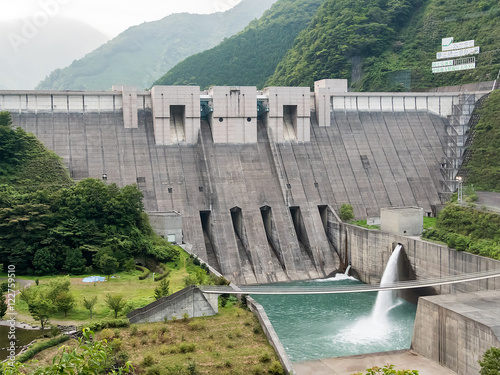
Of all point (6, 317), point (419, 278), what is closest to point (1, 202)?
point (6, 317)

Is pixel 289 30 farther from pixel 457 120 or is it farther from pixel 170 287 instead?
pixel 170 287

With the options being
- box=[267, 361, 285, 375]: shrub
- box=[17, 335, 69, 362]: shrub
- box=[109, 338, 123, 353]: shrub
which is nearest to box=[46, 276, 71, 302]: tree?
box=[17, 335, 69, 362]: shrub

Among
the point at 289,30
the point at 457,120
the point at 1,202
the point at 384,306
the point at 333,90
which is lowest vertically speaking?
the point at 384,306

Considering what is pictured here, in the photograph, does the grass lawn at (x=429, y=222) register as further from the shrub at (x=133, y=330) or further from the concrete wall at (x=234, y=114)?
the shrub at (x=133, y=330)

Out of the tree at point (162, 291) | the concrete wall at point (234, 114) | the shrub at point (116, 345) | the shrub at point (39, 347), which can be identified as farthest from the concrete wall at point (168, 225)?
the shrub at point (116, 345)

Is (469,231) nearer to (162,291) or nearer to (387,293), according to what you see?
(387,293)

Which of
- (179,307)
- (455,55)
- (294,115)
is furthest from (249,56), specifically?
(179,307)

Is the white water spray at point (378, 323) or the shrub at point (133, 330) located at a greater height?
the shrub at point (133, 330)
